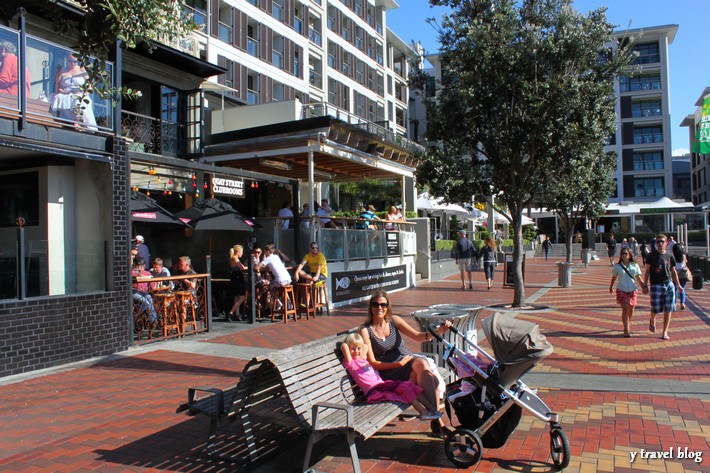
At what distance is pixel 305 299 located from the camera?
1240 cm

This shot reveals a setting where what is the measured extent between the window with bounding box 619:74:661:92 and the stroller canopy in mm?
65891

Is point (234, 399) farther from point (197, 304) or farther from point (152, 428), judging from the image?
point (197, 304)

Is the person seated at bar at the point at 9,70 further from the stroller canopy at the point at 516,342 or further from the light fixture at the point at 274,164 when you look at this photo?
the light fixture at the point at 274,164

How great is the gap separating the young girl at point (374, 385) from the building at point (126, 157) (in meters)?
5.04

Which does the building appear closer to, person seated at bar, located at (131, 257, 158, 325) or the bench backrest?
person seated at bar, located at (131, 257, 158, 325)

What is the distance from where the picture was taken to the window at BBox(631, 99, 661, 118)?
202 ft

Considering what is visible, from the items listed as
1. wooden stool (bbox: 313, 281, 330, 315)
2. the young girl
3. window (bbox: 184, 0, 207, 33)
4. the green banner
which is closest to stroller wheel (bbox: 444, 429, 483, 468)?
the young girl

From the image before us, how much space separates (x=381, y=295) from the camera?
517 cm

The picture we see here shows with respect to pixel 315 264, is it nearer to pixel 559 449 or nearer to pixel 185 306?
pixel 185 306

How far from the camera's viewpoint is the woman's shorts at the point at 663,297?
9.06 m

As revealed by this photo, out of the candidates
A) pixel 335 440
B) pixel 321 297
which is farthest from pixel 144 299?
pixel 335 440

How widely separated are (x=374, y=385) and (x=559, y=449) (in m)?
1.49

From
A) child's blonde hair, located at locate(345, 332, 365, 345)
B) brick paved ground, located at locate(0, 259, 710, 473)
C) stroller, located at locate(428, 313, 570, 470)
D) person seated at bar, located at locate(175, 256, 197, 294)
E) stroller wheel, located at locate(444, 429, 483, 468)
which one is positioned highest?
person seated at bar, located at locate(175, 256, 197, 294)

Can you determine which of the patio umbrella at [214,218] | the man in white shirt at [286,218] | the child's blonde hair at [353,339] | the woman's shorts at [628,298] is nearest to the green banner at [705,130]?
the woman's shorts at [628,298]
